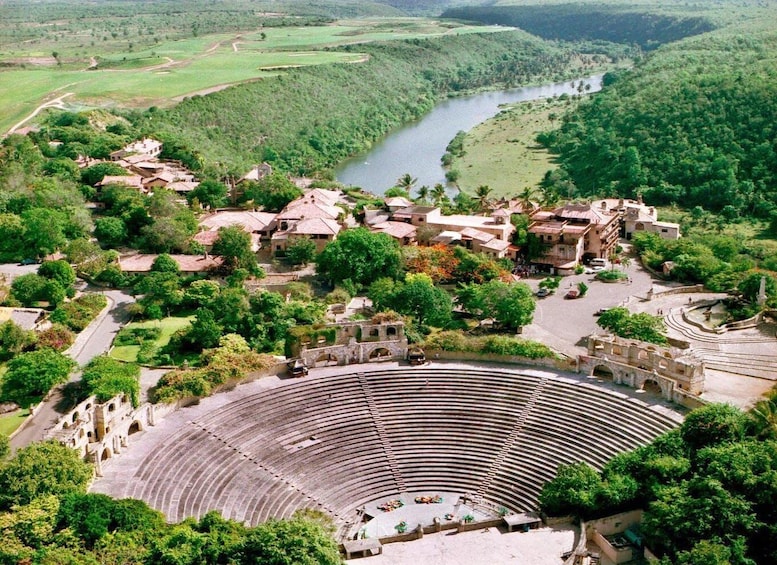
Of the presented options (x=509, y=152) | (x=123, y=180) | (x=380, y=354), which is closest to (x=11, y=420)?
(x=380, y=354)

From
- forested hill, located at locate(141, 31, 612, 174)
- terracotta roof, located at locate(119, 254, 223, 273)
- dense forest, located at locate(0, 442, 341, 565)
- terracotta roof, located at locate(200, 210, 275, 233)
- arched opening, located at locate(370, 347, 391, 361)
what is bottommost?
forested hill, located at locate(141, 31, 612, 174)

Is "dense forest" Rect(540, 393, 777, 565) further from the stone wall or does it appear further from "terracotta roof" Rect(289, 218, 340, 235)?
"terracotta roof" Rect(289, 218, 340, 235)

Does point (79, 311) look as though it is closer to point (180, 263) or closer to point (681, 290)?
point (180, 263)

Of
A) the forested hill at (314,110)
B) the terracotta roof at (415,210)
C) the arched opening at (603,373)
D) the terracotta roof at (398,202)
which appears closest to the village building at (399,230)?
the terracotta roof at (415,210)

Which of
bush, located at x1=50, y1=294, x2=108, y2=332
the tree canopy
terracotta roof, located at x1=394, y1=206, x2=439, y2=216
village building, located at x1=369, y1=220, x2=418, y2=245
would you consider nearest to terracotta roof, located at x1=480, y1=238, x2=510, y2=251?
village building, located at x1=369, y1=220, x2=418, y2=245

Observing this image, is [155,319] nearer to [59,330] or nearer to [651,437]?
[59,330]

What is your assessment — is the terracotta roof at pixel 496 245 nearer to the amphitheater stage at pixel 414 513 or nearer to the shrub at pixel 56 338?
the amphitheater stage at pixel 414 513
